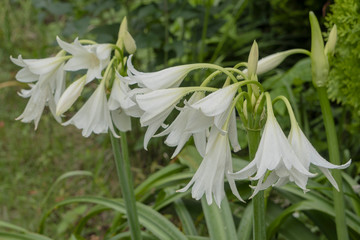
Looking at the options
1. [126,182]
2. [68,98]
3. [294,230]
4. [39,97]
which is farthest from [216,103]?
[294,230]

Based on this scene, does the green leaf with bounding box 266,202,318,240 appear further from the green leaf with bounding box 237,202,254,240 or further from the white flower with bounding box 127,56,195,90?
the white flower with bounding box 127,56,195,90

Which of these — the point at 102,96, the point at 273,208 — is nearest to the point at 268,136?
the point at 102,96

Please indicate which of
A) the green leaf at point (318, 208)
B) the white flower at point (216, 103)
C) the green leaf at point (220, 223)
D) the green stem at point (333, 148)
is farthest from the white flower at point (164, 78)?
the green leaf at point (318, 208)

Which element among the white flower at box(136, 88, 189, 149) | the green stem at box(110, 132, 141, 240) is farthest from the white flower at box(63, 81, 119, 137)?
the white flower at box(136, 88, 189, 149)

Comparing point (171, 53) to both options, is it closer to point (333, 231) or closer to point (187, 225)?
point (187, 225)

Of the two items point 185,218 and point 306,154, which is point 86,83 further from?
point 185,218

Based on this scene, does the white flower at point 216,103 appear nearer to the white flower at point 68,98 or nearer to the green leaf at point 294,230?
the white flower at point 68,98
